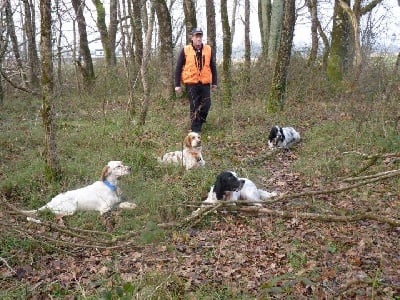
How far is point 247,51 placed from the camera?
16.3 m

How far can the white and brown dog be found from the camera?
7.49 m

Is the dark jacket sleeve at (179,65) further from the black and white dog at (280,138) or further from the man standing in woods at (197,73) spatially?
the black and white dog at (280,138)

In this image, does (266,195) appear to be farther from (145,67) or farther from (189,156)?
(145,67)

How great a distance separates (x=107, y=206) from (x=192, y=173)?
5.04 feet

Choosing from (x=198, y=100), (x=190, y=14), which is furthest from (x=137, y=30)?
(x=198, y=100)

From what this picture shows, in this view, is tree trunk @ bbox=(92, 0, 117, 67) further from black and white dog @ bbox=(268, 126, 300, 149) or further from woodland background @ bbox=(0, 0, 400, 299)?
black and white dog @ bbox=(268, 126, 300, 149)

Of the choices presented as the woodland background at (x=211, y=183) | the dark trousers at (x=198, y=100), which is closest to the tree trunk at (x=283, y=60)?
the woodland background at (x=211, y=183)

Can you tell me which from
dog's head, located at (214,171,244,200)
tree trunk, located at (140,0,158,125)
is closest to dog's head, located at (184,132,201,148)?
dog's head, located at (214,171,244,200)

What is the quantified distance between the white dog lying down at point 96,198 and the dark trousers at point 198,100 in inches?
130

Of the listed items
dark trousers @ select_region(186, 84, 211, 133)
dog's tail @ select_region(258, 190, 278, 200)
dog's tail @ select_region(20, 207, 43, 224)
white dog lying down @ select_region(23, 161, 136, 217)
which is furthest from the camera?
dark trousers @ select_region(186, 84, 211, 133)

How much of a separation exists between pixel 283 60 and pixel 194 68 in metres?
2.93

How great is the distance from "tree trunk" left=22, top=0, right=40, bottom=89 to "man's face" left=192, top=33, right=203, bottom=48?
4.85 meters

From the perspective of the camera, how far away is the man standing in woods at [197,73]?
30.8 ft

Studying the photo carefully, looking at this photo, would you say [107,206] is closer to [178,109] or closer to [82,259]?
[82,259]
